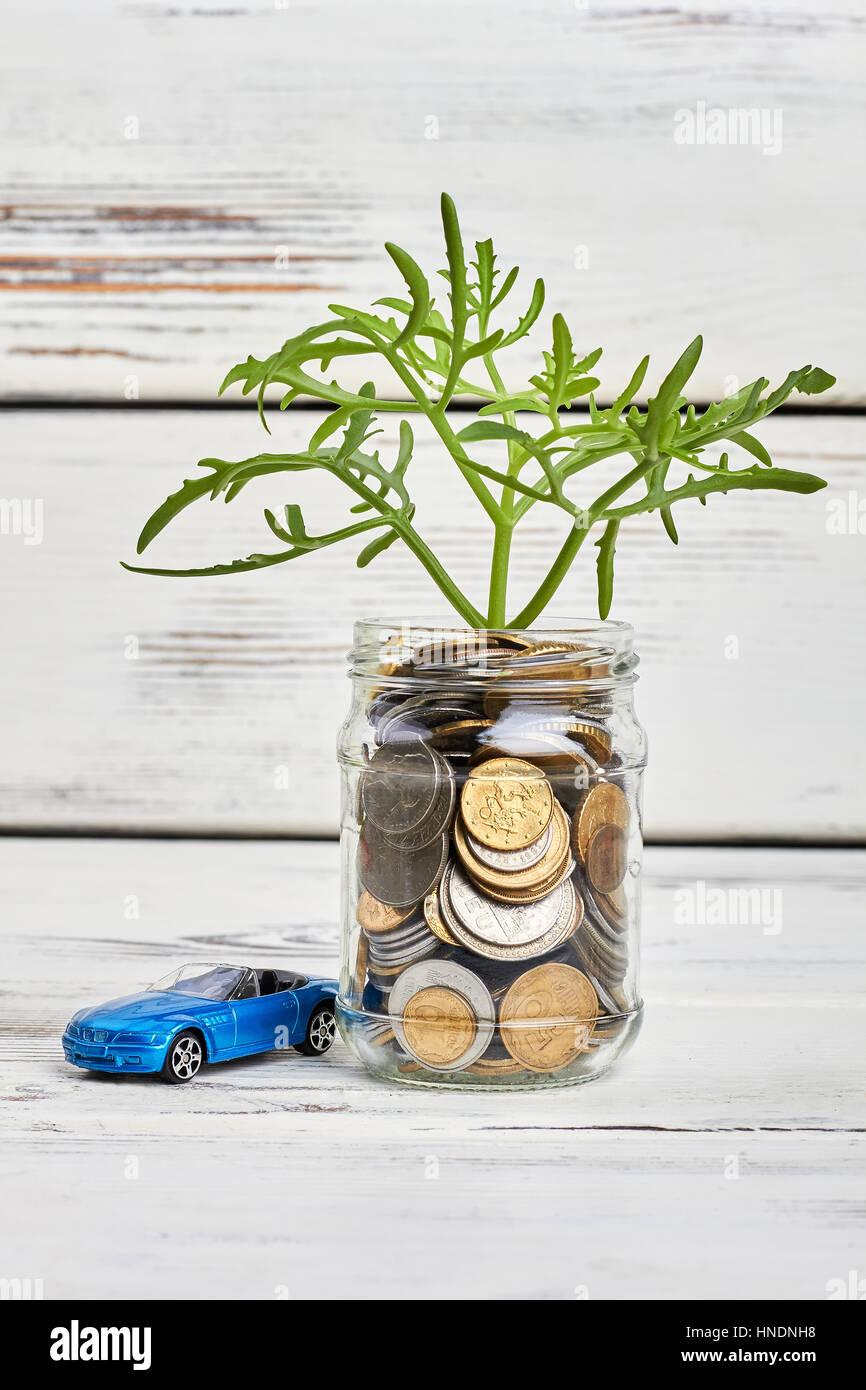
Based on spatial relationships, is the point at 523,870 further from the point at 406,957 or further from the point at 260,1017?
the point at 260,1017

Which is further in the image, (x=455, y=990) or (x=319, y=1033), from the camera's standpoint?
(x=319, y=1033)

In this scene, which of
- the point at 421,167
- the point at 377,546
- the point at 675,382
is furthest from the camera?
the point at 421,167

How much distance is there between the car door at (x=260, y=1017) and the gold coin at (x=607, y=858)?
20 centimetres

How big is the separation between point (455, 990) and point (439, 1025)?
0.02 meters

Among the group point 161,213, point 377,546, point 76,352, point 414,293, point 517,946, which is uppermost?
point 161,213

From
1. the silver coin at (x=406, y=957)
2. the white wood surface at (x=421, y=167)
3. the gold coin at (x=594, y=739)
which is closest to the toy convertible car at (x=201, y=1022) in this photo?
the silver coin at (x=406, y=957)

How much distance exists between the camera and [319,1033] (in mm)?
805

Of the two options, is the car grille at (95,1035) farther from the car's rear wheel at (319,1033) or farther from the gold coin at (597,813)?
the gold coin at (597,813)

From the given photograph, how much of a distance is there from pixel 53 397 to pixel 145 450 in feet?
0.31

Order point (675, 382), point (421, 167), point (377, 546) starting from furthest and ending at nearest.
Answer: point (421, 167), point (377, 546), point (675, 382)

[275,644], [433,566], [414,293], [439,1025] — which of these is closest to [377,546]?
[433,566]

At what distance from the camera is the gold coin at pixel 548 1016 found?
674mm

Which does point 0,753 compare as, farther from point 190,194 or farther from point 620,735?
point 620,735
